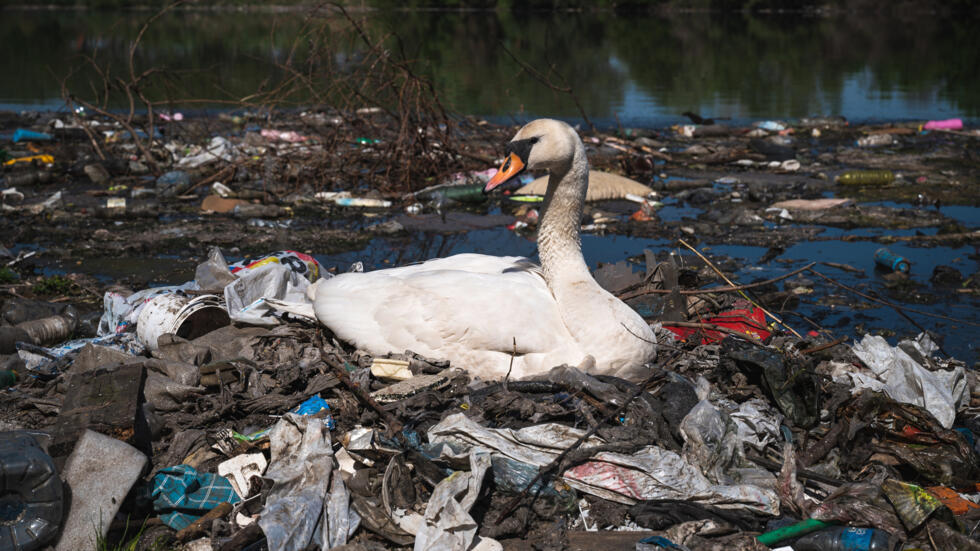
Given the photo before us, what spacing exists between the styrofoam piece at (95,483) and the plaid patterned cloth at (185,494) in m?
0.21

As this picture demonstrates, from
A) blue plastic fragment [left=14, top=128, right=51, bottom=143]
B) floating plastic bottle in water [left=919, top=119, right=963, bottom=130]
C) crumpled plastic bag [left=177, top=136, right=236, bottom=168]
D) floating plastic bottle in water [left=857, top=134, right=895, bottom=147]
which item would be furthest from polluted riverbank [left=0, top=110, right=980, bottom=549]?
floating plastic bottle in water [left=919, top=119, right=963, bottom=130]

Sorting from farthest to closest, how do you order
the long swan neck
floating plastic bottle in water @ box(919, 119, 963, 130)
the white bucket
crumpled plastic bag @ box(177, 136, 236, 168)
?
floating plastic bottle in water @ box(919, 119, 963, 130), crumpled plastic bag @ box(177, 136, 236, 168), the white bucket, the long swan neck

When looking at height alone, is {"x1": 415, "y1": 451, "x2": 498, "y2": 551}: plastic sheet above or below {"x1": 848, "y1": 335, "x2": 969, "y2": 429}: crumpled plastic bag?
above

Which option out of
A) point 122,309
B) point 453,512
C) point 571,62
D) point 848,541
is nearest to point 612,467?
point 453,512

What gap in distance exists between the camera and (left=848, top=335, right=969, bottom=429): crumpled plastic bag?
481 cm

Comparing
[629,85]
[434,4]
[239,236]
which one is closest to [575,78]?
[629,85]

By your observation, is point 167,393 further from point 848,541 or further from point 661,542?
point 848,541

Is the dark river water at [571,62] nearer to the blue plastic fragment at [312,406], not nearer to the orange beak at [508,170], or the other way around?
the orange beak at [508,170]

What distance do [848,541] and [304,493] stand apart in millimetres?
2401

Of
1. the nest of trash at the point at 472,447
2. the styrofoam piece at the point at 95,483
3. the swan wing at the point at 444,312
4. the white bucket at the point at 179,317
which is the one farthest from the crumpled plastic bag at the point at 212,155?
the styrofoam piece at the point at 95,483

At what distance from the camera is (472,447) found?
13.0ft

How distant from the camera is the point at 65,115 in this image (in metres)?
16.6

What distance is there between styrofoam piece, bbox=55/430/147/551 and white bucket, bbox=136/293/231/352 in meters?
1.80

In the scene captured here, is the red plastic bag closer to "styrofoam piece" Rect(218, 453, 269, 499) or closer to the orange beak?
the orange beak
